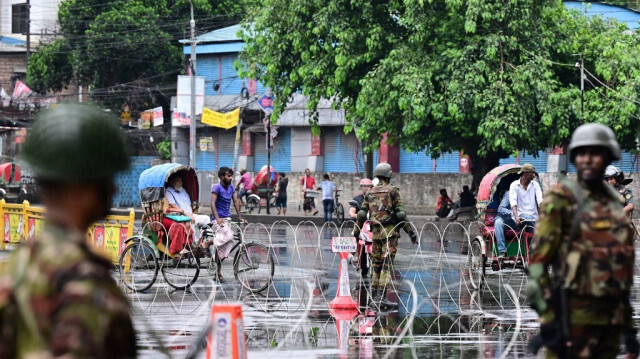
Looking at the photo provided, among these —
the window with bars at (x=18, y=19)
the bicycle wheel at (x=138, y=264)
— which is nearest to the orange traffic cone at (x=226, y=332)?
the bicycle wheel at (x=138, y=264)

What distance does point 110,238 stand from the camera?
17.4m

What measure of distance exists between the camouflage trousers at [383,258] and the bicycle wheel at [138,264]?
10.9ft

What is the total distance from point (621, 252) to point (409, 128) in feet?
71.9

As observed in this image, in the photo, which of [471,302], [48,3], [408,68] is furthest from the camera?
[48,3]

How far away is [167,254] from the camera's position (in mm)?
15539

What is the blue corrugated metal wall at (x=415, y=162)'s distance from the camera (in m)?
42.2

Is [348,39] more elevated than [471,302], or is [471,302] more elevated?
[348,39]

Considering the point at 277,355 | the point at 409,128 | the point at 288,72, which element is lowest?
the point at 277,355

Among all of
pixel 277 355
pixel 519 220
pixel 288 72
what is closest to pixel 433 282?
pixel 519 220

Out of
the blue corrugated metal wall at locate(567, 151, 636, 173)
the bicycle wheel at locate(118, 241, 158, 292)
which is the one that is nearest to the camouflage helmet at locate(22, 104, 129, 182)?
the bicycle wheel at locate(118, 241, 158, 292)

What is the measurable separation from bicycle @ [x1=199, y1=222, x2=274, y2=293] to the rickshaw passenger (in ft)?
0.48

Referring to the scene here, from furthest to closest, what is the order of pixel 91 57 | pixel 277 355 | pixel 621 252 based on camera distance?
pixel 91 57 < pixel 277 355 < pixel 621 252

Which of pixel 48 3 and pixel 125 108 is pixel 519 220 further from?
pixel 48 3

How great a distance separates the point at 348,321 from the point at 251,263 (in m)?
3.43
